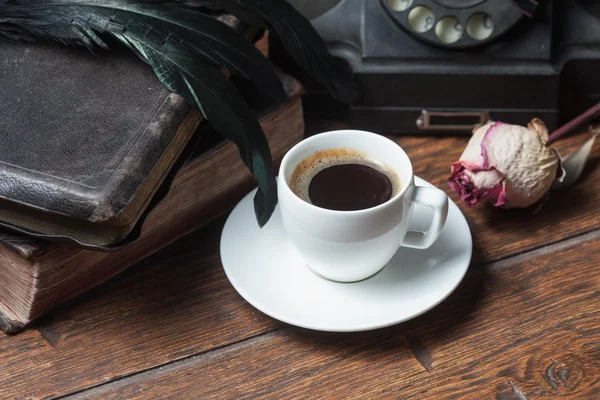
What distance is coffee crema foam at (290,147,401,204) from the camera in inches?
24.5

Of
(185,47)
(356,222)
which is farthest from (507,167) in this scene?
(185,47)

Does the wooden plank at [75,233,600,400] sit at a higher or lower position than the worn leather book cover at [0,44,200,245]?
lower

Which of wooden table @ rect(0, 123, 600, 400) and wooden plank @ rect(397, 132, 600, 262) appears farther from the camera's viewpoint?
wooden plank @ rect(397, 132, 600, 262)

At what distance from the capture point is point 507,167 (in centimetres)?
66

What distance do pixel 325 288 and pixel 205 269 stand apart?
0.40 feet

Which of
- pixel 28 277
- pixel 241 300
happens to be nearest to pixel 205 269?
pixel 241 300

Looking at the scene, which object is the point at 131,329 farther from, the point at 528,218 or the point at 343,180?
the point at 528,218

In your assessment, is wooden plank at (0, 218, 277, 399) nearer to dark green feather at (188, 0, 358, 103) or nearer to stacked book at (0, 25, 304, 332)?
stacked book at (0, 25, 304, 332)

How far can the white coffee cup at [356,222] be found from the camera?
0.57m

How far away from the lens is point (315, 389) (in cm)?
58

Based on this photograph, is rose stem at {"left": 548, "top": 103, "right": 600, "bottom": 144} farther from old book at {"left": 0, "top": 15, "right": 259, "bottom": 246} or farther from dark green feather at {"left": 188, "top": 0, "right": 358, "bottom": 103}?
old book at {"left": 0, "top": 15, "right": 259, "bottom": 246}

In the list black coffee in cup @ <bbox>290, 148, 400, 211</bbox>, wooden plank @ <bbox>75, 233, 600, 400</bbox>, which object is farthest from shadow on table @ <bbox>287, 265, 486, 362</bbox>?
black coffee in cup @ <bbox>290, 148, 400, 211</bbox>

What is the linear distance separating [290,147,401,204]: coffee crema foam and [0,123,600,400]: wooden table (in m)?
0.11

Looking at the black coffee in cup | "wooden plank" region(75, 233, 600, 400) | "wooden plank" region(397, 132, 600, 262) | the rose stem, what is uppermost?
the black coffee in cup
